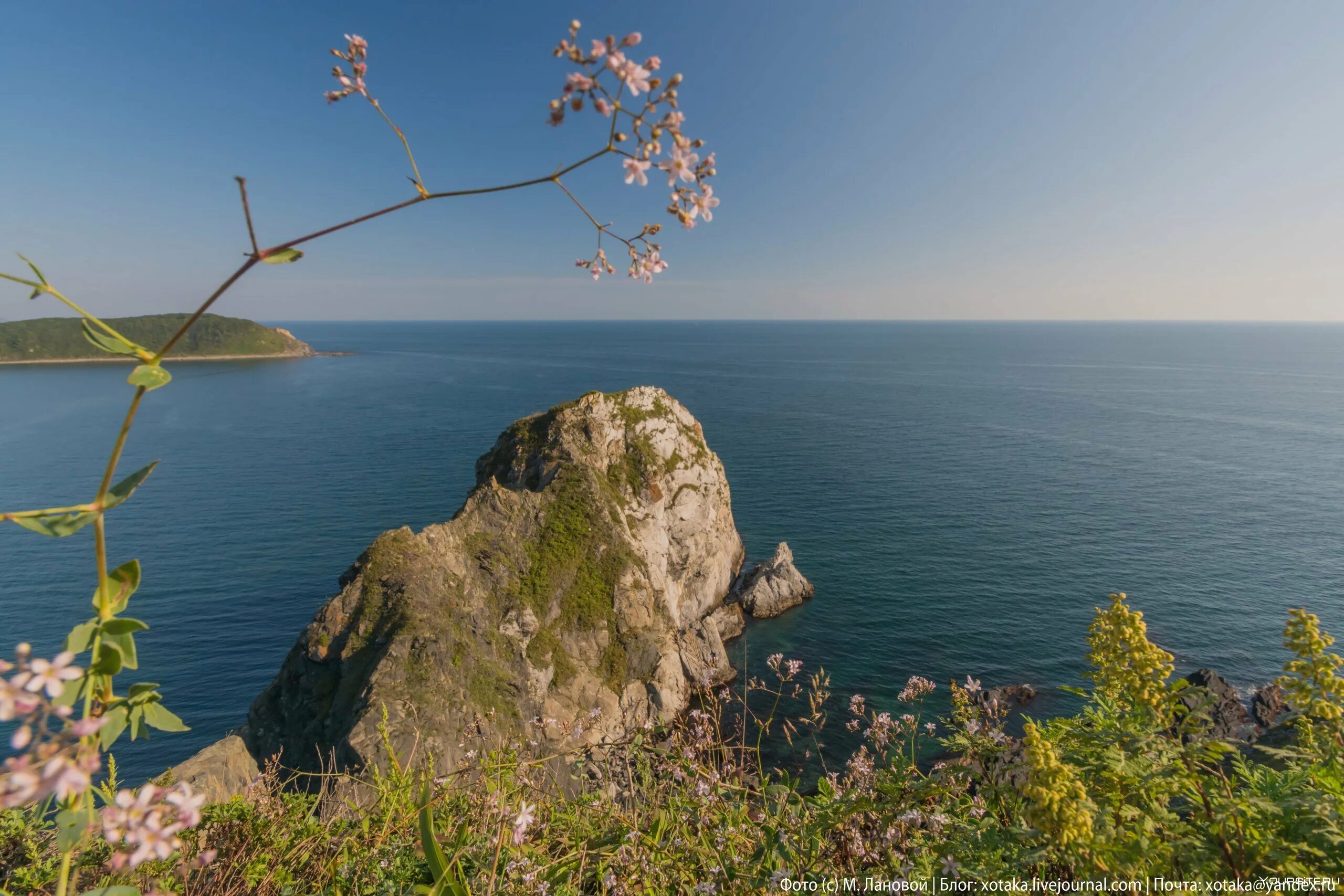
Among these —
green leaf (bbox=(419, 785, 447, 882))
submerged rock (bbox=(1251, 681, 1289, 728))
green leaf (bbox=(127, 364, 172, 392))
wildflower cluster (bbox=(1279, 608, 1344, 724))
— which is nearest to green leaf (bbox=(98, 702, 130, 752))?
green leaf (bbox=(127, 364, 172, 392))

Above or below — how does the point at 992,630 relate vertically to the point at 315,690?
below

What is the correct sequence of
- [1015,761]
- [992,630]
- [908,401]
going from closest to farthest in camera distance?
[1015,761]
[992,630]
[908,401]

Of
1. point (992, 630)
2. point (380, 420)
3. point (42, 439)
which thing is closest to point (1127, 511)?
point (992, 630)

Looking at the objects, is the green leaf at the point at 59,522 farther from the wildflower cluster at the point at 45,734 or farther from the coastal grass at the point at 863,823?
the coastal grass at the point at 863,823

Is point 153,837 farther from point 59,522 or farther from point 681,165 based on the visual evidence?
point 681,165

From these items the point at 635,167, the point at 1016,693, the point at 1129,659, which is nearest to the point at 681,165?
the point at 635,167

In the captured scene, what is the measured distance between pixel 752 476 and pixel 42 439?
337 ft

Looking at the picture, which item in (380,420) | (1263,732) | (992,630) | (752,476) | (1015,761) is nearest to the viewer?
(1015,761)

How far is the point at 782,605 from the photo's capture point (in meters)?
44.8

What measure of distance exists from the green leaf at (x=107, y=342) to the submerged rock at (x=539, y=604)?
18.0m

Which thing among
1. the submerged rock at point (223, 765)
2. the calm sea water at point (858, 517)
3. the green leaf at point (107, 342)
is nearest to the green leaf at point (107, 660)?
the green leaf at point (107, 342)

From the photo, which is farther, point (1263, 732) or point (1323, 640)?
point (1263, 732)

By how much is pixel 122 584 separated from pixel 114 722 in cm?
48

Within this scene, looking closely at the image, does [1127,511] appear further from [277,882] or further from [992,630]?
[277,882]
